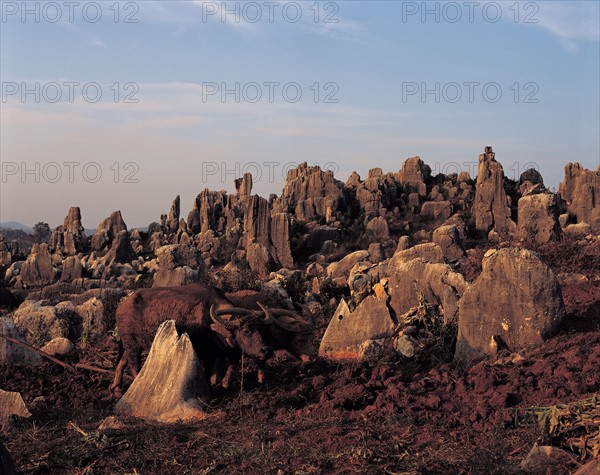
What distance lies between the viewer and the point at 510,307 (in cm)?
1060

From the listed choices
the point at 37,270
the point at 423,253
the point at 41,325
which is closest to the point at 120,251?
the point at 37,270

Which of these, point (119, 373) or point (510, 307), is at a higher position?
point (510, 307)

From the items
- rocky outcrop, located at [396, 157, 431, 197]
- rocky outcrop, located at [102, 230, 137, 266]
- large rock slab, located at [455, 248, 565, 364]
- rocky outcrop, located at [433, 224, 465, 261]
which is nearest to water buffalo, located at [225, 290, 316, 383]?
large rock slab, located at [455, 248, 565, 364]

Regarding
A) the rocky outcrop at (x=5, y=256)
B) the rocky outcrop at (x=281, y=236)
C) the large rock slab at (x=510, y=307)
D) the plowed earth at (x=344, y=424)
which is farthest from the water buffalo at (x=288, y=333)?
the rocky outcrop at (x=5, y=256)

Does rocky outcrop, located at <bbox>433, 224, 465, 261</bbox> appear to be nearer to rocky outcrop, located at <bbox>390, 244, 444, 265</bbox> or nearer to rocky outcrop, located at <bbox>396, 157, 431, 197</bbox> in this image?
rocky outcrop, located at <bbox>390, 244, 444, 265</bbox>

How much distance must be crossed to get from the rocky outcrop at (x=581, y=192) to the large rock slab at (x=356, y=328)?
50858 mm

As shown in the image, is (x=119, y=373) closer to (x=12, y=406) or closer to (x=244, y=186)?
(x=12, y=406)

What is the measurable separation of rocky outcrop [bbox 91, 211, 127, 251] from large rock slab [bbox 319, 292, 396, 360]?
66844mm

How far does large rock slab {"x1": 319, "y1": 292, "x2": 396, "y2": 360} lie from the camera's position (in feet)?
40.1

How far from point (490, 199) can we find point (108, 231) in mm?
41306

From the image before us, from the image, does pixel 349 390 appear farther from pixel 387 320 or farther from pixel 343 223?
pixel 343 223

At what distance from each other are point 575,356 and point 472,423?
2.36 m

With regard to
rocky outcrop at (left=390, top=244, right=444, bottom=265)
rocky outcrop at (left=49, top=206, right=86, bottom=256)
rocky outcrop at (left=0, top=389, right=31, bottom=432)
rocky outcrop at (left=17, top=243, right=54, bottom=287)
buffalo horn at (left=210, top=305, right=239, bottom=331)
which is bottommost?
rocky outcrop at (left=17, top=243, right=54, bottom=287)

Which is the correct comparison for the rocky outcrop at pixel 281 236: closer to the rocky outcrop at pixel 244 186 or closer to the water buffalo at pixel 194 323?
the rocky outcrop at pixel 244 186
